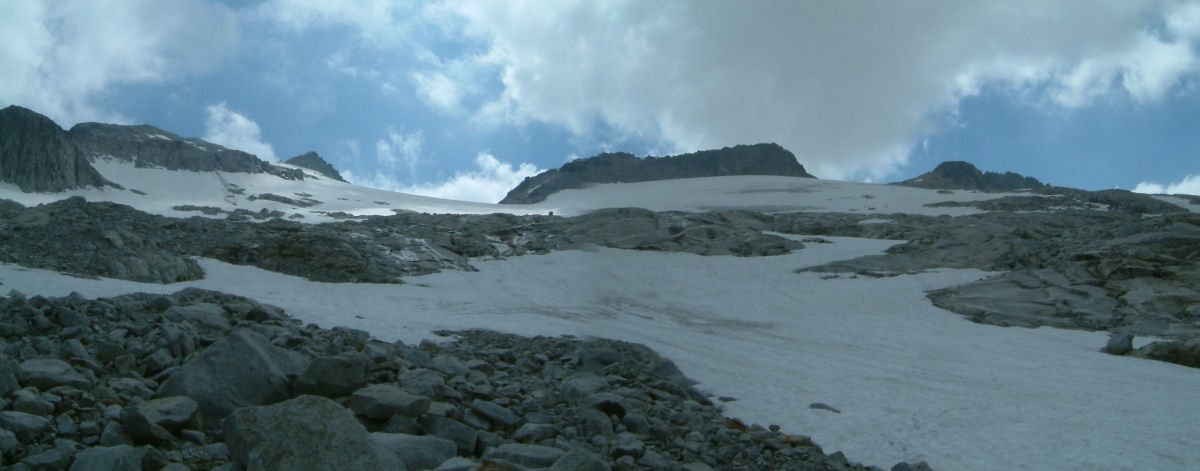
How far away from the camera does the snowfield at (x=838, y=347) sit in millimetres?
10508

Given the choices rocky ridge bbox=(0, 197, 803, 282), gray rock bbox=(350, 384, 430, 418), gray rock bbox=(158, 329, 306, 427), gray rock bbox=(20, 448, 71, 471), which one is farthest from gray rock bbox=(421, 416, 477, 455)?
rocky ridge bbox=(0, 197, 803, 282)

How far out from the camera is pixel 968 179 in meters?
111

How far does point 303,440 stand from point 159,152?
9509 centimetres

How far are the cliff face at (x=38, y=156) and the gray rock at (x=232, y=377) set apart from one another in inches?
2539

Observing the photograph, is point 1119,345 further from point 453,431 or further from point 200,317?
point 200,317

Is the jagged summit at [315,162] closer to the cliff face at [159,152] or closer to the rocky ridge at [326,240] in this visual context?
the cliff face at [159,152]

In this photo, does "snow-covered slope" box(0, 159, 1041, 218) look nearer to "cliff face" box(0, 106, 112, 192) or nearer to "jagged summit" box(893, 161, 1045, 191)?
"cliff face" box(0, 106, 112, 192)

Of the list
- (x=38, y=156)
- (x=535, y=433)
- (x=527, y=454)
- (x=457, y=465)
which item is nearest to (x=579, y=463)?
(x=527, y=454)

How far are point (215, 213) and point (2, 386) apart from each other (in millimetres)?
54997

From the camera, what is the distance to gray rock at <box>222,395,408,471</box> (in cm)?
532

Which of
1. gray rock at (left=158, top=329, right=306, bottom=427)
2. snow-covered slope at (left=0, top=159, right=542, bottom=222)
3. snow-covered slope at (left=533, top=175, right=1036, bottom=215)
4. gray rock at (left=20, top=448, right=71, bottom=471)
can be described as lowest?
gray rock at (left=20, top=448, right=71, bottom=471)

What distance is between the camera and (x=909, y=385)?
14.1 m

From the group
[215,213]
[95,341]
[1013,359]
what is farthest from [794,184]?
[95,341]

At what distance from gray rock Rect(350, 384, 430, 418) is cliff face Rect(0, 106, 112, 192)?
65705mm
